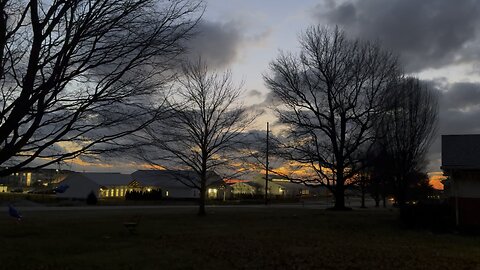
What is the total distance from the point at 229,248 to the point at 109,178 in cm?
6319

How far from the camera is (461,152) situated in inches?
853

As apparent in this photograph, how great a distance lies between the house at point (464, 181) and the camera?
20656 millimetres

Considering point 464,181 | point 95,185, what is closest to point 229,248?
point 464,181

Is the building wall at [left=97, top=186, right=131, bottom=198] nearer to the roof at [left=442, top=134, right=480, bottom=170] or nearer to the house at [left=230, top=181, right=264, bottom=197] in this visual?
the house at [left=230, top=181, right=264, bottom=197]

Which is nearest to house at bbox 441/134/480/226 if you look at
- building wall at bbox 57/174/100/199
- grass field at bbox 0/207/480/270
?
grass field at bbox 0/207/480/270

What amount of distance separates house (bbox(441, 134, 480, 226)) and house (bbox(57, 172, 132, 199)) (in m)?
56.6

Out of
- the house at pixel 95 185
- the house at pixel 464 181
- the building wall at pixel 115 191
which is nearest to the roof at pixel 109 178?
the house at pixel 95 185

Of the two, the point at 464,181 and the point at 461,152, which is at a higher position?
the point at 461,152

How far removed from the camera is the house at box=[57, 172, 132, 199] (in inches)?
2788

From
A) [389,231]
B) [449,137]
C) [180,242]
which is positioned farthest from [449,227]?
[180,242]

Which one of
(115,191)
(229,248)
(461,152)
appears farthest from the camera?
(115,191)

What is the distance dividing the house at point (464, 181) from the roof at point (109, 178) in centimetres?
5876

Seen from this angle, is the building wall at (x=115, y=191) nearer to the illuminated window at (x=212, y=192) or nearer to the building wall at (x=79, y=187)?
the building wall at (x=79, y=187)

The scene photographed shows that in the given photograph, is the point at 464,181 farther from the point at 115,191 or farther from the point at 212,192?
the point at 212,192
